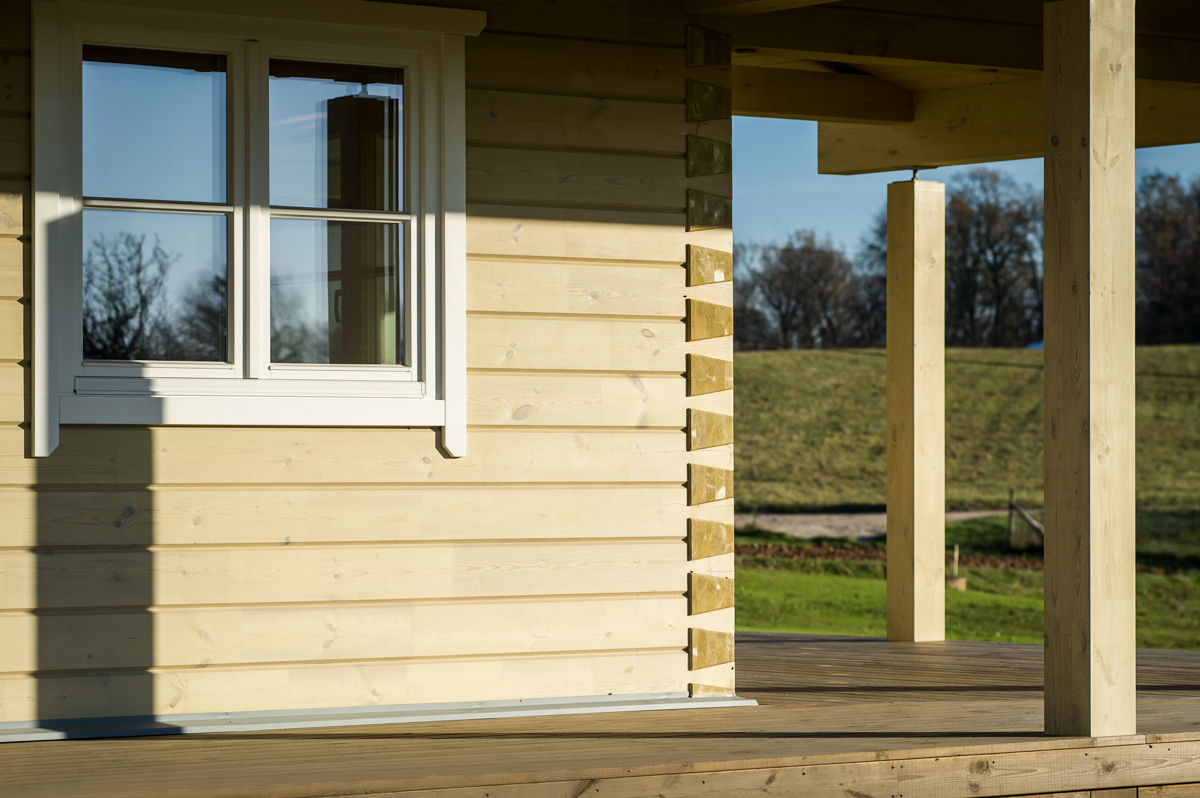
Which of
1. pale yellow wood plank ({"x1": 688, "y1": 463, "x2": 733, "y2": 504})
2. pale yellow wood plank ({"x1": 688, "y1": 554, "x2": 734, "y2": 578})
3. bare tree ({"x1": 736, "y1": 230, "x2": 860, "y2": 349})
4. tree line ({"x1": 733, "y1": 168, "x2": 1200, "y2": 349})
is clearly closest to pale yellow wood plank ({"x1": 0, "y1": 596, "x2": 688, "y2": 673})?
pale yellow wood plank ({"x1": 688, "y1": 554, "x2": 734, "y2": 578})

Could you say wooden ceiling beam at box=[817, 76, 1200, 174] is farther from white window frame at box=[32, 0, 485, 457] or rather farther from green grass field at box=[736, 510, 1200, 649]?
green grass field at box=[736, 510, 1200, 649]

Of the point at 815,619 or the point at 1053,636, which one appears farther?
the point at 815,619

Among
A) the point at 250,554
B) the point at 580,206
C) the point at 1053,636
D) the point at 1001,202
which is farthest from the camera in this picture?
the point at 1001,202

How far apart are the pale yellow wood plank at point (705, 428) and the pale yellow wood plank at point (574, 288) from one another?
0.33 metres

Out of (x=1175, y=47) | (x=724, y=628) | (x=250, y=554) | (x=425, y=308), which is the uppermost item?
(x=1175, y=47)

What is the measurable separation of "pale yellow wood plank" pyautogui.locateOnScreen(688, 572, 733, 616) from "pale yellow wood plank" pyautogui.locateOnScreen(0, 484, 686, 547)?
170 mm

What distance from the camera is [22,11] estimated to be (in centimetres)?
356

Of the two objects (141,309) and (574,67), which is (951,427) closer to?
(574,67)

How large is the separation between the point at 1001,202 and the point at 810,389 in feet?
16.9

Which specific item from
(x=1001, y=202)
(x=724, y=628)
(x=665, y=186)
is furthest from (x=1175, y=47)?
(x=1001, y=202)

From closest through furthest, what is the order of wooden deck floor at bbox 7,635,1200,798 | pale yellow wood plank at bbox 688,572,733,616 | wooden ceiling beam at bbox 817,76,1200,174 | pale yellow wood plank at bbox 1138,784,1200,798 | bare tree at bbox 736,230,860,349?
1. wooden deck floor at bbox 7,635,1200,798
2. pale yellow wood plank at bbox 1138,784,1200,798
3. pale yellow wood plank at bbox 688,572,733,616
4. wooden ceiling beam at bbox 817,76,1200,174
5. bare tree at bbox 736,230,860,349

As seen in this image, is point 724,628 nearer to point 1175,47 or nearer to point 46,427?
point 46,427

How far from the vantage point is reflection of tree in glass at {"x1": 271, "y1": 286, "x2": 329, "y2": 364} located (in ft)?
12.5

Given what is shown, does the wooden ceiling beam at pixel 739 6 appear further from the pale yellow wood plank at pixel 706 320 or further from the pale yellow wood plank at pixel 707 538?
the pale yellow wood plank at pixel 707 538
